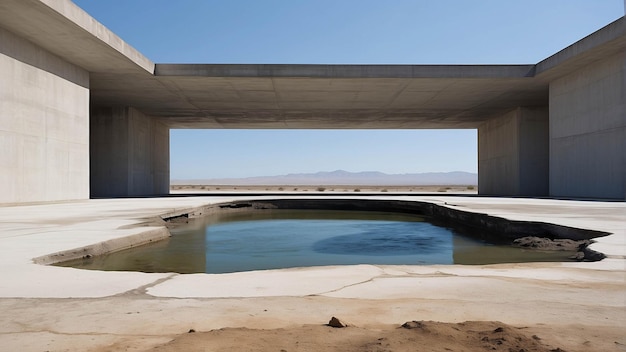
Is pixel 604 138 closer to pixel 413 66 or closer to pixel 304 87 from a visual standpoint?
pixel 413 66

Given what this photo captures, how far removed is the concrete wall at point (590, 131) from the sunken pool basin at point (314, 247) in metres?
6.84

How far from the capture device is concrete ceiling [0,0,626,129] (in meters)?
11.9

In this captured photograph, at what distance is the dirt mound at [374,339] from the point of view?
1952mm

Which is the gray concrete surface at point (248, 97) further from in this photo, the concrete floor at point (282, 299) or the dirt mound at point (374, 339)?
the dirt mound at point (374, 339)

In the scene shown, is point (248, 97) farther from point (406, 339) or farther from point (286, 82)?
point (406, 339)

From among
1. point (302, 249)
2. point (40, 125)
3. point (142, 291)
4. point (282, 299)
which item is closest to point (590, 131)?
point (302, 249)

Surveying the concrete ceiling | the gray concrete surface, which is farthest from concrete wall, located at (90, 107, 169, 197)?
the concrete ceiling

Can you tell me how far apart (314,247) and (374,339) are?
5024 mm

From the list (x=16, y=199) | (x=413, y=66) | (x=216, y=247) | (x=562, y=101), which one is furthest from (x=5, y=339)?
(x=562, y=101)

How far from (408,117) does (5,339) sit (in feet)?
75.5

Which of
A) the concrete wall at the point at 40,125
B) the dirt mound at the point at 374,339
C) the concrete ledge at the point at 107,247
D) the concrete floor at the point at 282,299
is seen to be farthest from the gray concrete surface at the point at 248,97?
the dirt mound at the point at 374,339

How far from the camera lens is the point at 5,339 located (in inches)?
82.6

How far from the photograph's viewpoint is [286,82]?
1628cm

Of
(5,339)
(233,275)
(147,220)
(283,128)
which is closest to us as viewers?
(5,339)
